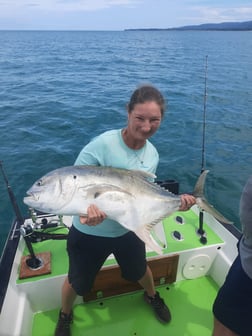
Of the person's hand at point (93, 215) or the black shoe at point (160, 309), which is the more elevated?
the person's hand at point (93, 215)

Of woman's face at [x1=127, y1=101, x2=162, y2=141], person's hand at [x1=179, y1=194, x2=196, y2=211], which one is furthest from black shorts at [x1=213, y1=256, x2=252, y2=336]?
woman's face at [x1=127, y1=101, x2=162, y2=141]

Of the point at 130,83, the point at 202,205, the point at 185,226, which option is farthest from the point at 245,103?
A: the point at 202,205

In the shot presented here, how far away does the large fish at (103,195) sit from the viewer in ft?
7.02

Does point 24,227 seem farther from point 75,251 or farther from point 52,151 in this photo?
point 52,151

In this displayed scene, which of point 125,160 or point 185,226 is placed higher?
point 125,160

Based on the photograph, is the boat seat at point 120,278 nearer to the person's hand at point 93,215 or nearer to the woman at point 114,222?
the woman at point 114,222

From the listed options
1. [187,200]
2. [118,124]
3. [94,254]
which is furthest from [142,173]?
[118,124]

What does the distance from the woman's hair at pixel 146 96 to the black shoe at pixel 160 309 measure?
2.43 metres

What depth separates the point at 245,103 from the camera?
14398mm

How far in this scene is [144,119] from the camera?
233 centimetres

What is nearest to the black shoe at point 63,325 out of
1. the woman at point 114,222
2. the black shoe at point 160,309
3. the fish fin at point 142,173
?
the woman at point 114,222

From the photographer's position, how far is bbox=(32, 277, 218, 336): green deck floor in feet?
11.1

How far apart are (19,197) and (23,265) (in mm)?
3771

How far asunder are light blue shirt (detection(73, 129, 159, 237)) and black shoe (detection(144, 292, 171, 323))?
4.56ft
